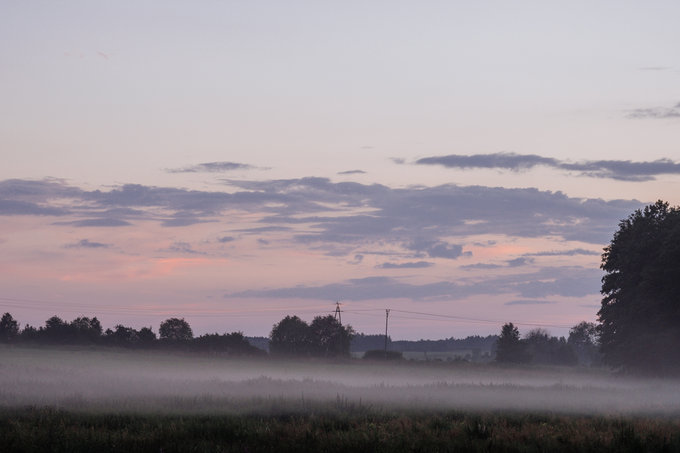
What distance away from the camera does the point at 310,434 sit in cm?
2111

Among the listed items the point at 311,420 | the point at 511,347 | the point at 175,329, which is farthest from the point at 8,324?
the point at 311,420

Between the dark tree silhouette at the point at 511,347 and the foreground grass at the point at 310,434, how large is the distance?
144 meters

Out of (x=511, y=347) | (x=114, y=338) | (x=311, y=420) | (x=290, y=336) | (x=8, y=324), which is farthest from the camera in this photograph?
(x=511, y=347)

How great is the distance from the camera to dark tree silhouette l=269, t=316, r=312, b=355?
148500 mm

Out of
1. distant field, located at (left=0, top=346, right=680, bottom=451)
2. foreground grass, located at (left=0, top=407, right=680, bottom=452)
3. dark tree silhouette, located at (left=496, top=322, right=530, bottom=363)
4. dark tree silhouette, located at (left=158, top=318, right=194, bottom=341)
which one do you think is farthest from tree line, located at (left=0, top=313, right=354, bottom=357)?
foreground grass, located at (left=0, top=407, right=680, bottom=452)

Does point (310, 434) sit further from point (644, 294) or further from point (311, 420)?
point (644, 294)

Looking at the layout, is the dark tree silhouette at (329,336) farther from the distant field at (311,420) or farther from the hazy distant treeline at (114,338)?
the distant field at (311,420)

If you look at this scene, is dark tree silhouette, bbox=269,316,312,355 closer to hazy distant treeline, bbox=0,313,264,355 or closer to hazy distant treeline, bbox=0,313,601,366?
hazy distant treeline, bbox=0,313,601,366

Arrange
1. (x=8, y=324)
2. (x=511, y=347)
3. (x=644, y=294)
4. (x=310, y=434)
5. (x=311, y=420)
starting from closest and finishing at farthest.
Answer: (x=310, y=434) → (x=311, y=420) → (x=644, y=294) → (x=8, y=324) → (x=511, y=347)

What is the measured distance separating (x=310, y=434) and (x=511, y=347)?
499ft

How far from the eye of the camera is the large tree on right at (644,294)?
2505 inches

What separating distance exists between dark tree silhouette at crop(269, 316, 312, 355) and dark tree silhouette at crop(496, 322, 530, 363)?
4209 cm

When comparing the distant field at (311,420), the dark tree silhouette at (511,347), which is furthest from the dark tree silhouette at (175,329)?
the distant field at (311,420)

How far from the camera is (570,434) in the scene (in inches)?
870
